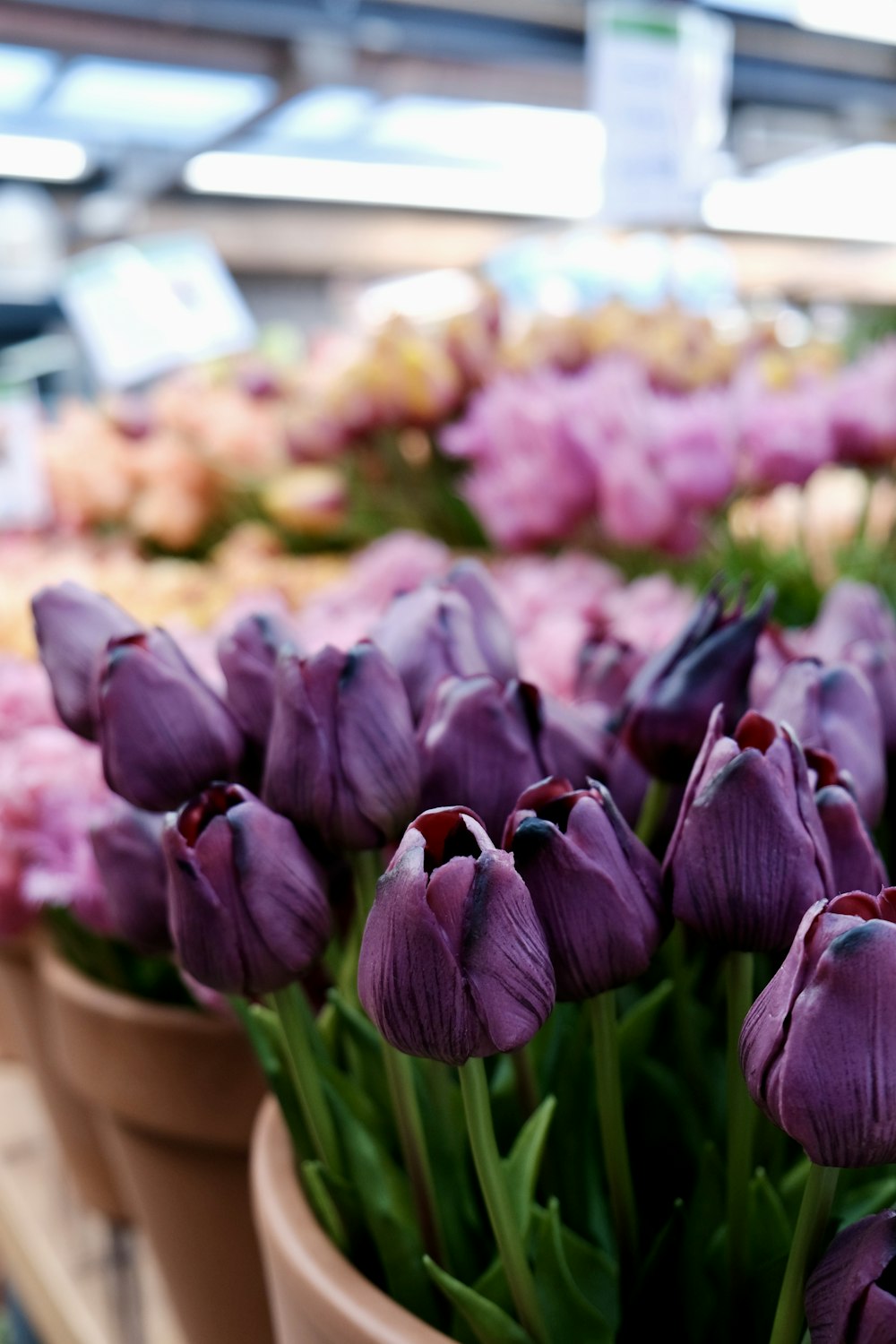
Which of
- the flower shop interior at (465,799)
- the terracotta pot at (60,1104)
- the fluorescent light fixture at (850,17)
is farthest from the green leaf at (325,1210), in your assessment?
the fluorescent light fixture at (850,17)

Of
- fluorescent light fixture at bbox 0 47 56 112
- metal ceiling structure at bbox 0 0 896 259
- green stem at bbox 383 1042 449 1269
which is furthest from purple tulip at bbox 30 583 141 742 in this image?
fluorescent light fixture at bbox 0 47 56 112

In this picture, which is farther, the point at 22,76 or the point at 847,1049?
the point at 22,76

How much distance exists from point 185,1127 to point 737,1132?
282mm

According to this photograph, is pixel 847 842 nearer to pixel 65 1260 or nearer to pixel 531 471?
pixel 531 471

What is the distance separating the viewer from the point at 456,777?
261mm

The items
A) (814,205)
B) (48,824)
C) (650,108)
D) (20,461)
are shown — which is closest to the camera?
(48,824)

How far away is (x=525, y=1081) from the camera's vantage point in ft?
0.99

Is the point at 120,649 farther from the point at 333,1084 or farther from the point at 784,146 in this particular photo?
the point at 784,146

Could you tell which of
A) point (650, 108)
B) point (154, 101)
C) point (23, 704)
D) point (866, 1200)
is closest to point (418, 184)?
point (154, 101)

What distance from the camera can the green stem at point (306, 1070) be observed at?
282mm

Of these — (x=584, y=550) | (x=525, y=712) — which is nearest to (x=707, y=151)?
(x=584, y=550)

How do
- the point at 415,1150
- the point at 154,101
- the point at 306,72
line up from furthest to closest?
the point at 154,101
the point at 306,72
the point at 415,1150

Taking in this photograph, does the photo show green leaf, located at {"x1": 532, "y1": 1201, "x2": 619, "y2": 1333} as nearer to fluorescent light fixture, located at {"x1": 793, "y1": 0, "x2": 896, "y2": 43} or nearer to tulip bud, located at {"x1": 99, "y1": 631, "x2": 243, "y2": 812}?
tulip bud, located at {"x1": 99, "y1": 631, "x2": 243, "y2": 812}

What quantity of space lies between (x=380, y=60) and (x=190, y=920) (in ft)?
4.13
